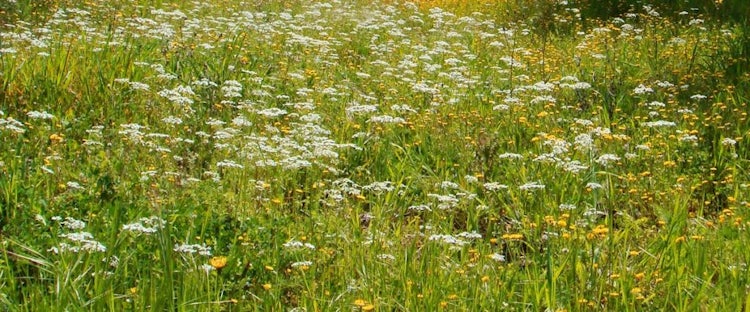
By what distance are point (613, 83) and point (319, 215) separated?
329 cm

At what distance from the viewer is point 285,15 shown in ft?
27.1

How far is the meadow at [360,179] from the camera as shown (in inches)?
117

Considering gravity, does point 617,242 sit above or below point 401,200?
above

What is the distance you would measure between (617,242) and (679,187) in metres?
0.95

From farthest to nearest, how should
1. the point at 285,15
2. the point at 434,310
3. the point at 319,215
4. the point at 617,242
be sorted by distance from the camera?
the point at 285,15 < the point at 319,215 < the point at 617,242 < the point at 434,310

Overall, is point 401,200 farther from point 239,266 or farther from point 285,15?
point 285,15

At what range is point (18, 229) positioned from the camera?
3209 mm

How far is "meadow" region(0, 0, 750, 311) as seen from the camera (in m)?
2.98

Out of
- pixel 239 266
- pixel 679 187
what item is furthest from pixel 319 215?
pixel 679 187

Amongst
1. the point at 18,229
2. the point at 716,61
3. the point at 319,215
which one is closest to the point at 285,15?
the point at 716,61

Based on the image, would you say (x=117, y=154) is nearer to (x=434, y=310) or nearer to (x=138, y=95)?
(x=138, y=95)

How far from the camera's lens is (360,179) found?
15.3 ft

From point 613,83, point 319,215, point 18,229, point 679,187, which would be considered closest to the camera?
point 18,229

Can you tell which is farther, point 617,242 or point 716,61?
point 716,61
